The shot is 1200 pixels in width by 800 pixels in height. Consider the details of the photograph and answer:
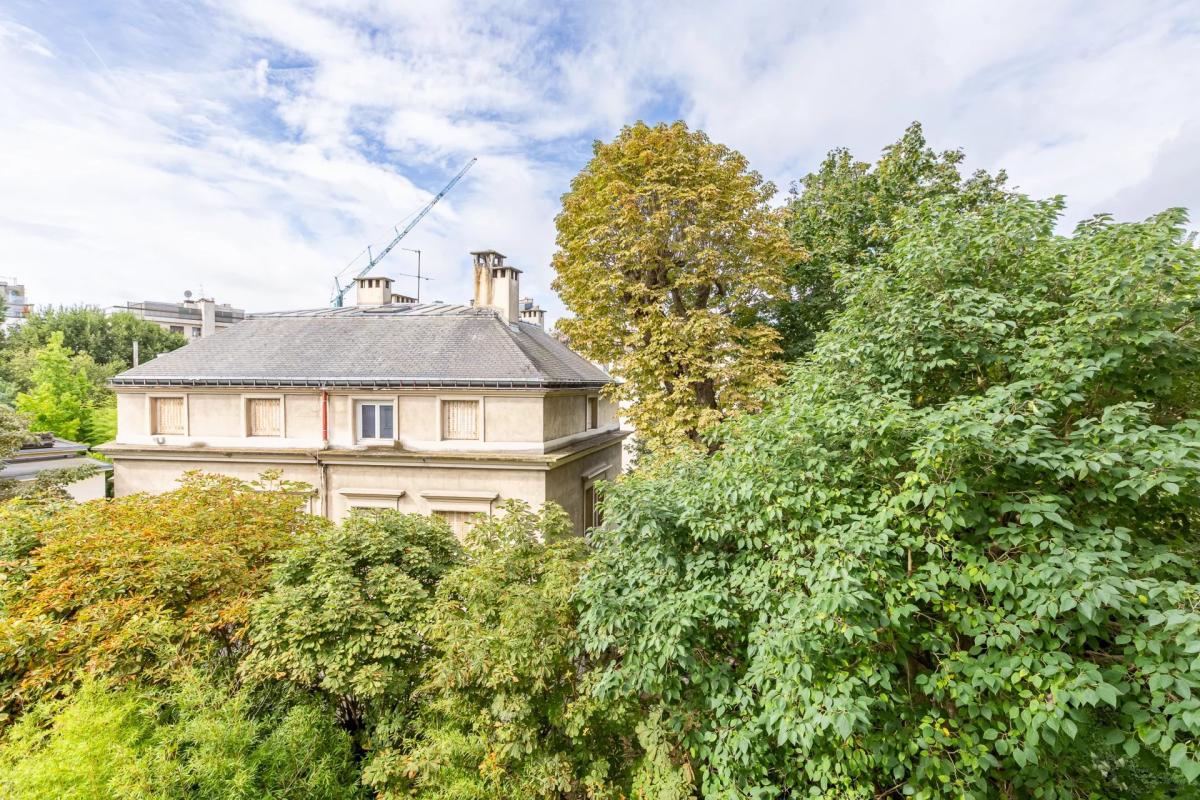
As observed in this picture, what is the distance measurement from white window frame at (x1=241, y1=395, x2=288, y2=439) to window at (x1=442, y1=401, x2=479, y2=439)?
5166mm

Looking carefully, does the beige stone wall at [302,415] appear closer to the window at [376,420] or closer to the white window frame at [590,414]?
the window at [376,420]

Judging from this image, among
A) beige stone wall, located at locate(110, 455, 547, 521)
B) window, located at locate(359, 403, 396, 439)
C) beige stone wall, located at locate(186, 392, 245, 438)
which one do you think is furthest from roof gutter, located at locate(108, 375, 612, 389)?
beige stone wall, located at locate(110, 455, 547, 521)

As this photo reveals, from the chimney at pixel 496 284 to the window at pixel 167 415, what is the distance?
10.1 meters

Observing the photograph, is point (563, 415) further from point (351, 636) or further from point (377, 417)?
point (351, 636)

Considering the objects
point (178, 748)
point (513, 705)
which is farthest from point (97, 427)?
point (513, 705)

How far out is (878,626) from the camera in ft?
16.6

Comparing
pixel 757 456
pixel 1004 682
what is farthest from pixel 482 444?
pixel 1004 682

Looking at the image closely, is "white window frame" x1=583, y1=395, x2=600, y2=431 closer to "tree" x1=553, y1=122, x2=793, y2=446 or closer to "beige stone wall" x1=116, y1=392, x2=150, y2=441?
"tree" x1=553, y1=122, x2=793, y2=446

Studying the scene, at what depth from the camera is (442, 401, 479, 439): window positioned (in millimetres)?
13961

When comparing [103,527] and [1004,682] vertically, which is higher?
[103,527]

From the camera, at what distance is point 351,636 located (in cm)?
696

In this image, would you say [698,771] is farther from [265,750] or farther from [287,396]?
[287,396]

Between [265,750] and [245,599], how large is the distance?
7.03 feet

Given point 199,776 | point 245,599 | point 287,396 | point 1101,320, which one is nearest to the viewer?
point 1101,320
